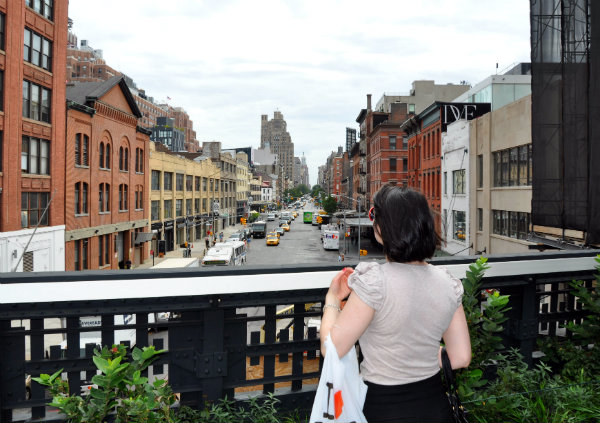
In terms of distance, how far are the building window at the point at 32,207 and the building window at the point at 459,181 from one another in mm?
26717

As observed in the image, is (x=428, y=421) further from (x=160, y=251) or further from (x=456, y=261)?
(x=160, y=251)

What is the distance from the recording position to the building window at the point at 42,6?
2782 centimetres

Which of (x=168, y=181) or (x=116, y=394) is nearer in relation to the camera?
(x=116, y=394)

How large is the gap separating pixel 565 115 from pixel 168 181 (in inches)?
1883

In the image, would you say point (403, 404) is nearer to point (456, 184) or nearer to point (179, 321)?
point (179, 321)

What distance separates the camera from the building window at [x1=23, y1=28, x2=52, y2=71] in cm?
2750

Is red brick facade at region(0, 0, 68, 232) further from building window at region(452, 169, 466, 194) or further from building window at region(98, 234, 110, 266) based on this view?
building window at region(452, 169, 466, 194)

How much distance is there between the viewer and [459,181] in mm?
32625

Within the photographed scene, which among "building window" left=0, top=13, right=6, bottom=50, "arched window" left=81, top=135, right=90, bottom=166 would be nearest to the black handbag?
"building window" left=0, top=13, right=6, bottom=50

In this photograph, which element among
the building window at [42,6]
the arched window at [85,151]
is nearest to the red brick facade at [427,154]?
the arched window at [85,151]

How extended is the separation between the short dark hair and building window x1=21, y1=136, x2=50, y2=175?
2996 cm

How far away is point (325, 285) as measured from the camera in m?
3.72

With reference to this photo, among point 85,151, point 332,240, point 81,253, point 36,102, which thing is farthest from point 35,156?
point 332,240

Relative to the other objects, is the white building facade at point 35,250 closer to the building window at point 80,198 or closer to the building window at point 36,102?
the building window at point 80,198
